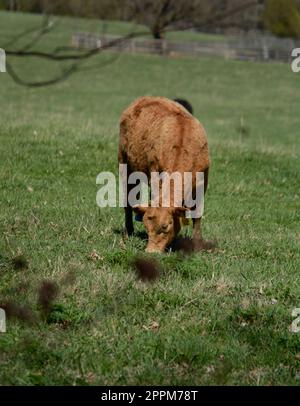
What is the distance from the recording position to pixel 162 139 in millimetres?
8859

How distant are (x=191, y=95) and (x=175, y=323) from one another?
119 ft

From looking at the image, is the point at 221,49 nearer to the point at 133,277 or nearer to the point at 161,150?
the point at 161,150

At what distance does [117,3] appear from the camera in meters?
3.52

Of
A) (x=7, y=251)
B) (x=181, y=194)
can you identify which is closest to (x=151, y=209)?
(x=181, y=194)

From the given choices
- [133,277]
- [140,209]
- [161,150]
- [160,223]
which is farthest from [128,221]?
[133,277]

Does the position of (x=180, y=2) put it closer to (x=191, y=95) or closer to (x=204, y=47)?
(x=191, y=95)

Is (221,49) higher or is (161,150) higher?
(161,150)

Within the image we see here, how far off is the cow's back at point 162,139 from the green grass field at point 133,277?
958 mm

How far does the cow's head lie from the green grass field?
24cm

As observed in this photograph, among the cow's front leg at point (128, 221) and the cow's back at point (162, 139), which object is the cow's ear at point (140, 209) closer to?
the cow's back at point (162, 139)

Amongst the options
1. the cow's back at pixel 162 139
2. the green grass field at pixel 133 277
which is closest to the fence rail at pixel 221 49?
the green grass field at pixel 133 277

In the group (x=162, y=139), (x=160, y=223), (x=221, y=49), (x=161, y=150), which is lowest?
(x=160, y=223)

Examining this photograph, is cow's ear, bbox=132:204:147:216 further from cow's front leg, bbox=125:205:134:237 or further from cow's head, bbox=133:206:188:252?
cow's front leg, bbox=125:205:134:237

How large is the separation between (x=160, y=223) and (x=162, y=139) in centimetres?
111
